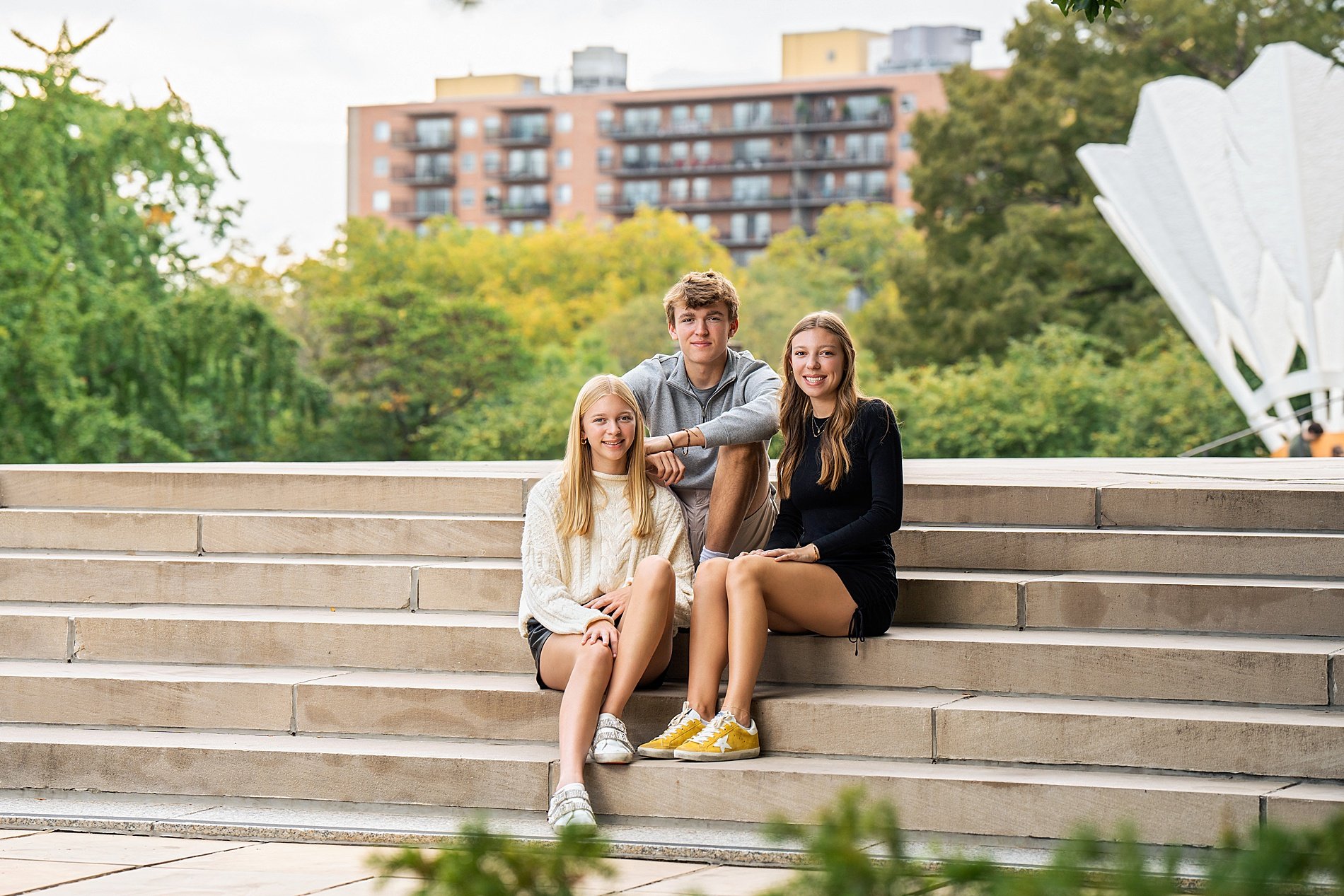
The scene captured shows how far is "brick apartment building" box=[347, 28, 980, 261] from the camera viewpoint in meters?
87.5

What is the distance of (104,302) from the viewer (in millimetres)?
19891

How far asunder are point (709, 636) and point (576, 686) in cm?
45

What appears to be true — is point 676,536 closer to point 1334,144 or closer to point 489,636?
point 489,636

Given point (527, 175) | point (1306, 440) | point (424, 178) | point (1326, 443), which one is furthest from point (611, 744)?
point (424, 178)

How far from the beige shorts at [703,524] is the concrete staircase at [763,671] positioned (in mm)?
431

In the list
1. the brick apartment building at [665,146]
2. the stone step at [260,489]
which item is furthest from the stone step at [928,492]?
the brick apartment building at [665,146]

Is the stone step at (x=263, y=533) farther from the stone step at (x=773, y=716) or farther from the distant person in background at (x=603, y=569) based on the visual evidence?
the distant person in background at (x=603, y=569)

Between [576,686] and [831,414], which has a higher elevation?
[831,414]

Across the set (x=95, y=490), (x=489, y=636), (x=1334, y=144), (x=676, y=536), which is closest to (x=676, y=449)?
(x=676, y=536)

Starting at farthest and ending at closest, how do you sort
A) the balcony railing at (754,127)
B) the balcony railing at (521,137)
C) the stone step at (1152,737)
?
1. the balcony railing at (521,137)
2. the balcony railing at (754,127)
3. the stone step at (1152,737)

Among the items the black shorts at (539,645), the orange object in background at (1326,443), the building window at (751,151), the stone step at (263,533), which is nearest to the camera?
the black shorts at (539,645)

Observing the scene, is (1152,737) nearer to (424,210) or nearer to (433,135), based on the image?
(424,210)

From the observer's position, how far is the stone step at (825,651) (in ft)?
15.9

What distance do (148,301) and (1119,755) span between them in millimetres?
18470
